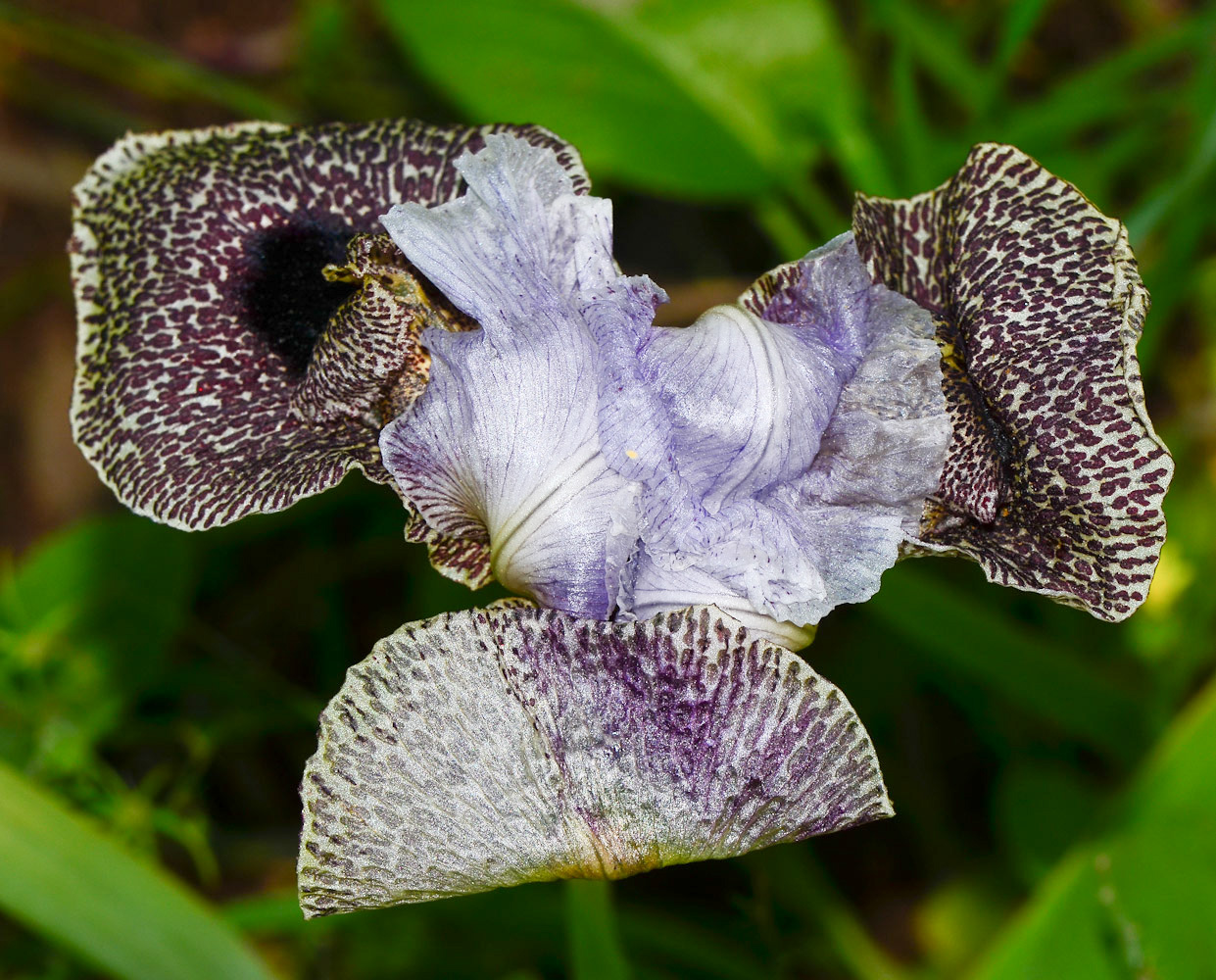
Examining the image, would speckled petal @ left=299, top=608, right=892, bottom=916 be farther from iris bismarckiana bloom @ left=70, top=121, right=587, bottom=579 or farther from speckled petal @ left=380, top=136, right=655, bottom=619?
iris bismarckiana bloom @ left=70, top=121, right=587, bottom=579

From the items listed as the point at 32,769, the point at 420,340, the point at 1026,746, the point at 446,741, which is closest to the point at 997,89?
the point at 1026,746

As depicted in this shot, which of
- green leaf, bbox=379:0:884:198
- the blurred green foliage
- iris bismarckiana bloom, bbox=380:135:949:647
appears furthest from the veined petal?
green leaf, bbox=379:0:884:198

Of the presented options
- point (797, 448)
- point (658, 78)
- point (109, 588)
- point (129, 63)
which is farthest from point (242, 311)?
point (129, 63)

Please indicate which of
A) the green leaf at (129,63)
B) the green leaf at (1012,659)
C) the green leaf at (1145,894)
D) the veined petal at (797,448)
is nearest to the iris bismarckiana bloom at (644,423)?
the veined petal at (797,448)

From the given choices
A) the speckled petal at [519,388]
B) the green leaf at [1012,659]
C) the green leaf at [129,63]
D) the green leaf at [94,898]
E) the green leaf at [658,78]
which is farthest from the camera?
the green leaf at [129,63]

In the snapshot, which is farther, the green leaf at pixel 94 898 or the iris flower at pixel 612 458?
the green leaf at pixel 94 898

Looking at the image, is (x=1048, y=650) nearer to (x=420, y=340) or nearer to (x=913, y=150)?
(x=913, y=150)

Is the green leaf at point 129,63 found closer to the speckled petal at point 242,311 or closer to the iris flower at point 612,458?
the speckled petal at point 242,311
